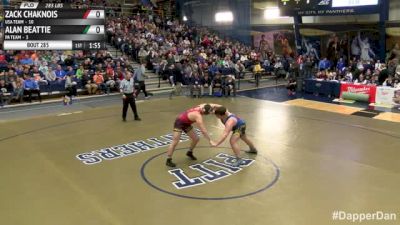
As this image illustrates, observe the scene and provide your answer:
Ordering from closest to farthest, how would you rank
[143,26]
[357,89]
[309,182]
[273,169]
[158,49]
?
[309,182] → [273,169] → [357,89] → [158,49] → [143,26]

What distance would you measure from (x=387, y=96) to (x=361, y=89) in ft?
3.17

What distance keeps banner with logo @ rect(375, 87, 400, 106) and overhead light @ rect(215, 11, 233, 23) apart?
1333 cm

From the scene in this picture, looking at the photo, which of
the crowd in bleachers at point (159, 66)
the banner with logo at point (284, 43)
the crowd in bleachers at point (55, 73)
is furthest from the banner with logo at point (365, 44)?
the crowd in bleachers at point (55, 73)

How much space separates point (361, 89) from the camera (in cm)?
1478

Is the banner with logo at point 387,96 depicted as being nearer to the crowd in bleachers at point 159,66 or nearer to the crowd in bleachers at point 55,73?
the crowd in bleachers at point 159,66

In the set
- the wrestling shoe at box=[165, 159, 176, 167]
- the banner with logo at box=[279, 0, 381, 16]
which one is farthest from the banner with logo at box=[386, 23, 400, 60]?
the wrestling shoe at box=[165, 159, 176, 167]

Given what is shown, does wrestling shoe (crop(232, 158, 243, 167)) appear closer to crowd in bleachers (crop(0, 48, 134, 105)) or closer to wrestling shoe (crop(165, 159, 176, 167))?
wrestling shoe (crop(165, 159, 176, 167))

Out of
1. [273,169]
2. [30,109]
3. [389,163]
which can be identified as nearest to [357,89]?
[389,163]

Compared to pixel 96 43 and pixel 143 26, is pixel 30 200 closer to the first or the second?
pixel 96 43

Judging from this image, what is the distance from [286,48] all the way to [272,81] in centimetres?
486

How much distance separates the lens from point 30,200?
5.97 m

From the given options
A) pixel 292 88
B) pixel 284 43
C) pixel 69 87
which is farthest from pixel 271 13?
pixel 69 87
